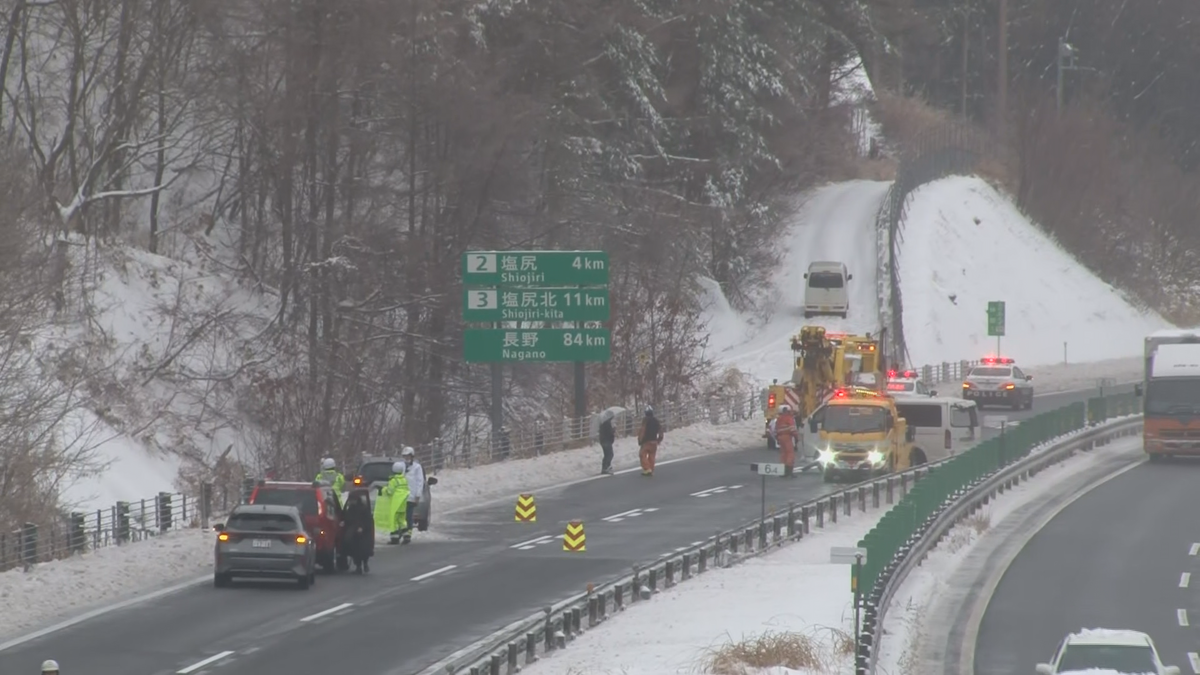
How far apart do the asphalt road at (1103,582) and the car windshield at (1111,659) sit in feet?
14.1

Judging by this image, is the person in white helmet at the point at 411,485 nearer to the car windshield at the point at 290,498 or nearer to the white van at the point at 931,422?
the car windshield at the point at 290,498

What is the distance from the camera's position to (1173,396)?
50781 millimetres

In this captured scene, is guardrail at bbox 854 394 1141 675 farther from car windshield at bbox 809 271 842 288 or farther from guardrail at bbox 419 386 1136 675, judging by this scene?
car windshield at bbox 809 271 842 288

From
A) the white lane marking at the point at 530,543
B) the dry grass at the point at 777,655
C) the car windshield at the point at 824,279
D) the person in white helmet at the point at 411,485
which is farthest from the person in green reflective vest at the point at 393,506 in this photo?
the car windshield at the point at 824,279

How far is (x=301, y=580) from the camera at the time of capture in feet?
89.0

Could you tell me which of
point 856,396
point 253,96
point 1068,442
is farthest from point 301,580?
point 253,96

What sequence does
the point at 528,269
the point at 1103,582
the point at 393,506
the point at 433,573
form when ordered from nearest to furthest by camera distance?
the point at 433,573 → the point at 1103,582 → the point at 393,506 → the point at 528,269

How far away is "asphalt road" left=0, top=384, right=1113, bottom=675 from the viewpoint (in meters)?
21.8

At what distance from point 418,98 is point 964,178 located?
5242 centimetres

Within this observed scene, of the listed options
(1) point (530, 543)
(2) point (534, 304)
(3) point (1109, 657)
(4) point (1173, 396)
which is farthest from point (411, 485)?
(4) point (1173, 396)

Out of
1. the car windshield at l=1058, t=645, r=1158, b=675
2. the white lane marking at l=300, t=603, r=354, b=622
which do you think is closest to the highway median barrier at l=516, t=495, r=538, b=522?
the white lane marking at l=300, t=603, r=354, b=622

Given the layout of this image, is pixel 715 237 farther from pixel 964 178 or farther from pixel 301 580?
pixel 301 580

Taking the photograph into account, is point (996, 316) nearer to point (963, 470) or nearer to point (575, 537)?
point (963, 470)

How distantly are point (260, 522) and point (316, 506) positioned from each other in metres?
1.69
